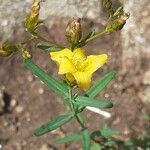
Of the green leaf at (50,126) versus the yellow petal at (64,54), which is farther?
the green leaf at (50,126)

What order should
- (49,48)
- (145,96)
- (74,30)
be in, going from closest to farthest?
(74,30) < (49,48) < (145,96)

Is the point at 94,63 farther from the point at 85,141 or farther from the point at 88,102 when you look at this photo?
the point at 85,141

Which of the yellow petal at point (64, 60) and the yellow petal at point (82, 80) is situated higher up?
the yellow petal at point (64, 60)

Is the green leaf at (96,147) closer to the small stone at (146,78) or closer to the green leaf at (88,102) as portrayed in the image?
the green leaf at (88,102)

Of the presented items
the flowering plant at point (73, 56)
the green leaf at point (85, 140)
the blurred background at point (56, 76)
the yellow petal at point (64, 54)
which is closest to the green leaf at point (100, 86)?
the flowering plant at point (73, 56)

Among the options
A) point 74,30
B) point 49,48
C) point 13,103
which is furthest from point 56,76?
point 74,30

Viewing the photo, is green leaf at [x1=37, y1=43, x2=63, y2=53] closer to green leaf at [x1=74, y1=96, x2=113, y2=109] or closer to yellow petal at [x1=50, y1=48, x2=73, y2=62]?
yellow petal at [x1=50, y1=48, x2=73, y2=62]
